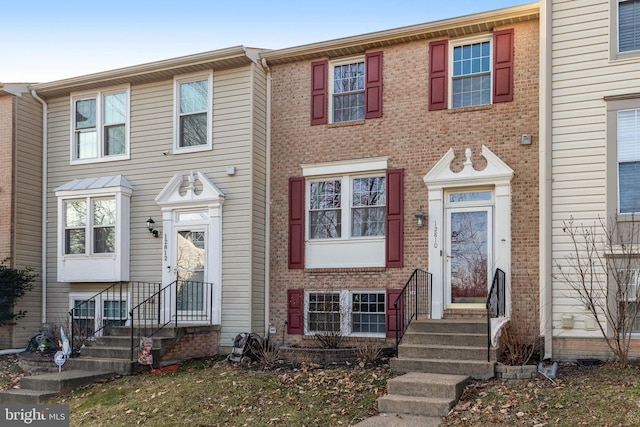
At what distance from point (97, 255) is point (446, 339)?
7688 mm

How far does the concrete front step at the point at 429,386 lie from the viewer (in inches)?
274

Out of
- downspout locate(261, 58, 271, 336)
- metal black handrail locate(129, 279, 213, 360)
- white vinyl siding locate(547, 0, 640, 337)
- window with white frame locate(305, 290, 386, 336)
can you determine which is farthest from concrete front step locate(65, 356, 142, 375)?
white vinyl siding locate(547, 0, 640, 337)

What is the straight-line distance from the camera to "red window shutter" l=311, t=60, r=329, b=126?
37.0 ft

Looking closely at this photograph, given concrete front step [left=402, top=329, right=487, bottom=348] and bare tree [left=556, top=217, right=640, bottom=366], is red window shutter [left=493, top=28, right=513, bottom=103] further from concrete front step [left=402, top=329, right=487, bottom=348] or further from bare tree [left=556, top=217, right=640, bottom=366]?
concrete front step [left=402, top=329, right=487, bottom=348]

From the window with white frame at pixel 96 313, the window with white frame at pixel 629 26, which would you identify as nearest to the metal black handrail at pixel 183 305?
the window with white frame at pixel 96 313

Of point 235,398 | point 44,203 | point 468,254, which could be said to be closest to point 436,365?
point 468,254

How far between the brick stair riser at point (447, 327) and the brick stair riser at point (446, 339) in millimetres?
230

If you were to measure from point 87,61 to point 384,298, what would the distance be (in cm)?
898

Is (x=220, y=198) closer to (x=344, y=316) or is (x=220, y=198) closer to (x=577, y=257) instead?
(x=344, y=316)

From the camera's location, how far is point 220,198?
1138 cm

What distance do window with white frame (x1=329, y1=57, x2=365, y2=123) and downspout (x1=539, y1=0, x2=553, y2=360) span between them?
3417 mm

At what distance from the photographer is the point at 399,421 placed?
6574 millimetres

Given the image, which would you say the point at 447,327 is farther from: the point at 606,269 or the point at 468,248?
the point at 606,269

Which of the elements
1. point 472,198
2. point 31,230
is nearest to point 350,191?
point 472,198
